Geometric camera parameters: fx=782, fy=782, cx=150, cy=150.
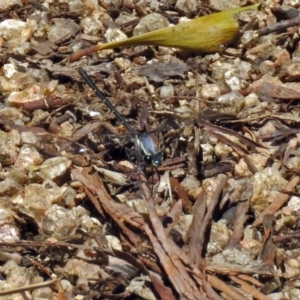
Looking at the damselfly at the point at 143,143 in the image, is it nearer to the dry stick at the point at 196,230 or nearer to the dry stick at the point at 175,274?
the dry stick at the point at 196,230

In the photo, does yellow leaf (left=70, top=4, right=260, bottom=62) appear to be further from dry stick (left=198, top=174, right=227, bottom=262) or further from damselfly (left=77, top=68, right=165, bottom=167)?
dry stick (left=198, top=174, right=227, bottom=262)

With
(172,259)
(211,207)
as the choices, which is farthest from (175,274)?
(211,207)

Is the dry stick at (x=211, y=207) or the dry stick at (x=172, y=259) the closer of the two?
the dry stick at (x=172, y=259)

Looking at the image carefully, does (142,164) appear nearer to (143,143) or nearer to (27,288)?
(143,143)

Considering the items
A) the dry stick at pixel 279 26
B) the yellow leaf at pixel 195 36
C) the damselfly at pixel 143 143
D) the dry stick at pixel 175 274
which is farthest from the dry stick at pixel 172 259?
the dry stick at pixel 279 26

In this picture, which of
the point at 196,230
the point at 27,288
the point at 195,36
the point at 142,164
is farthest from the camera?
the point at 195,36
